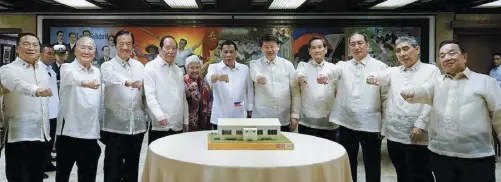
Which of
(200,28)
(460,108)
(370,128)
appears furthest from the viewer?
(200,28)

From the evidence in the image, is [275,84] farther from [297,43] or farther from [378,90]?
[297,43]

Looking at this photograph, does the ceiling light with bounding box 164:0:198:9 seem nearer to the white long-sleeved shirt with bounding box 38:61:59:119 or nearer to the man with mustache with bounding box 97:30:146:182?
the white long-sleeved shirt with bounding box 38:61:59:119

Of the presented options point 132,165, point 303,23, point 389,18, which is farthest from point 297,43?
point 132,165

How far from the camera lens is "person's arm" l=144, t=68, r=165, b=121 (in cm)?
367

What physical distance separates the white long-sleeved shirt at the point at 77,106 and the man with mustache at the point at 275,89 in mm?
1419

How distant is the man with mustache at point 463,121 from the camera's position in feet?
9.47

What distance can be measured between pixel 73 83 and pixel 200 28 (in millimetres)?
5536

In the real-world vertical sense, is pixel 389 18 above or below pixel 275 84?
above

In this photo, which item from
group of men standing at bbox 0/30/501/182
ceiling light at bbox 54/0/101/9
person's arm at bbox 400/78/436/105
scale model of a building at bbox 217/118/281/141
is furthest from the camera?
ceiling light at bbox 54/0/101/9

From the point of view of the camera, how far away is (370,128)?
3.81 meters

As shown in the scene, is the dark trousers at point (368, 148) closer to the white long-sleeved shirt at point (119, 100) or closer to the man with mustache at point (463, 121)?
the man with mustache at point (463, 121)

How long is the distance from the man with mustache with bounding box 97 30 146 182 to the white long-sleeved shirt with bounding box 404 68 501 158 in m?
2.39

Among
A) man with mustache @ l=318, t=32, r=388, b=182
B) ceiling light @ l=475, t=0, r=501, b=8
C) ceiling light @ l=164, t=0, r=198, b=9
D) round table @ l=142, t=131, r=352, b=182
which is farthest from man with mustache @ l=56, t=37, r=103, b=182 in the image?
ceiling light @ l=475, t=0, r=501, b=8

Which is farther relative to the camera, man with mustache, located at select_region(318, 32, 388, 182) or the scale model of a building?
man with mustache, located at select_region(318, 32, 388, 182)
